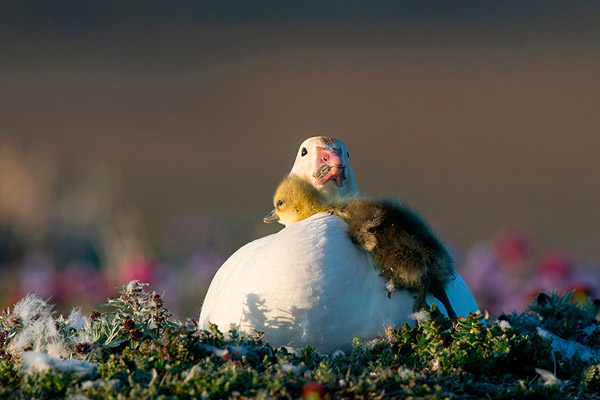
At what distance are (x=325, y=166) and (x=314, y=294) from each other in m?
1.08

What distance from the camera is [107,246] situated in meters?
10.0

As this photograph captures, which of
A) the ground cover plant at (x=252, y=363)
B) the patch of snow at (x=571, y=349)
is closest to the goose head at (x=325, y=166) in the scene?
the ground cover plant at (x=252, y=363)

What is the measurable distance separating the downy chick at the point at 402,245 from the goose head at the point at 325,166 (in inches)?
18.1

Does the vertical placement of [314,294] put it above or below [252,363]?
above

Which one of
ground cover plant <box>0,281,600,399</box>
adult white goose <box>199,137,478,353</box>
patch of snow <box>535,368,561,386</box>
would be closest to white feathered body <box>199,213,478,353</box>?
adult white goose <box>199,137,478,353</box>

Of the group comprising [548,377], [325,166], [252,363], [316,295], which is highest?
[325,166]

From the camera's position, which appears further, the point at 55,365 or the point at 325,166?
the point at 325,166

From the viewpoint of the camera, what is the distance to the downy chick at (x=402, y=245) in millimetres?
4215

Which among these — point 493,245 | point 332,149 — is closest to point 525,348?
point 332,149

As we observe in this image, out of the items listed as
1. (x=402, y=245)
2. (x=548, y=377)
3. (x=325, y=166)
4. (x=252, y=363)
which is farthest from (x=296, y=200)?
(x=548, y=377)

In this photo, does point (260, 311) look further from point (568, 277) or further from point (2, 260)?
point (2, 260)

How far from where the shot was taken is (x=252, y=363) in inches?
147

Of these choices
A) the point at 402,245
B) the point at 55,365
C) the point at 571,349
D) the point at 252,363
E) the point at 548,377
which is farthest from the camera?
the point at 571,349

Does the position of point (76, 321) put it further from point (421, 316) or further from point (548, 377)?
point (548, 377)
